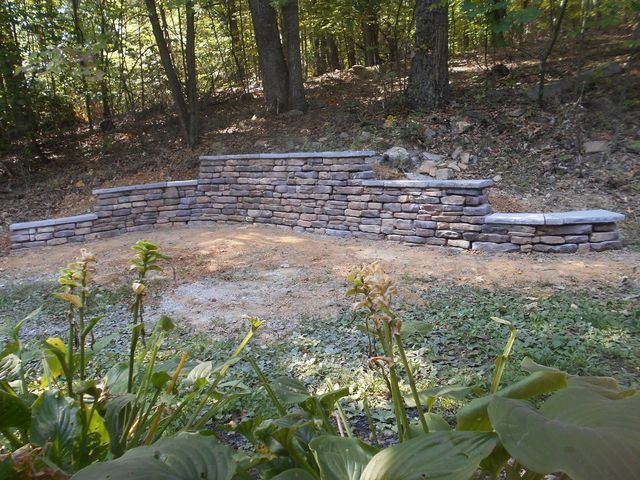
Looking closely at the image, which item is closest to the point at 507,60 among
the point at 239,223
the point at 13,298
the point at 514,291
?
the point at 239,223

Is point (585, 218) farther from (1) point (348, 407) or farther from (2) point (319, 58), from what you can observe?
(2) point (319, 58)

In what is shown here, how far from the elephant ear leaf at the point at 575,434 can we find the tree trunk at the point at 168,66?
7.85m

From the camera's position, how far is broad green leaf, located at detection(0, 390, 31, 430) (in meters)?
1.01

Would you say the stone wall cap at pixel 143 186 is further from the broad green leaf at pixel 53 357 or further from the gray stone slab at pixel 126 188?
the broad green leaf at pixel 53 357

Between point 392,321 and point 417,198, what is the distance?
4029 mm

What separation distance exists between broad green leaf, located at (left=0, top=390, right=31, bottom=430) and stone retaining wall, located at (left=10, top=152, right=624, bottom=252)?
4.04 metres

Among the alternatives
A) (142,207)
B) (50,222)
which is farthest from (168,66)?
(50,222)

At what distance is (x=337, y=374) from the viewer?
8.23 feet

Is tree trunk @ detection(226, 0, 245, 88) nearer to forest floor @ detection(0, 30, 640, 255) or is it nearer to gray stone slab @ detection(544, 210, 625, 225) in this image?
forest floor @ detection(0, 30, 640, 255)

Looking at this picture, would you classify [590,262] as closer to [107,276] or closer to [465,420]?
[465,420]

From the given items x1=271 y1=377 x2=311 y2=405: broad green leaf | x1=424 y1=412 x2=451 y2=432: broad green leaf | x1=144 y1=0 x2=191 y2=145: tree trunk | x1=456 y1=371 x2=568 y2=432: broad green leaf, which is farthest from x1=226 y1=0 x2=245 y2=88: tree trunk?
x1=456 y1=371 x2=568 y2=432: broad green leaf

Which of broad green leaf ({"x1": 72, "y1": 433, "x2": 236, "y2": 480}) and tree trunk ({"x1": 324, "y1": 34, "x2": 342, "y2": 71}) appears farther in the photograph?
tree trunk ({"x1": 324, "y1": 34, "x2": 342, "y2": 71})

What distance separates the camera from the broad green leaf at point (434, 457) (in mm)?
755

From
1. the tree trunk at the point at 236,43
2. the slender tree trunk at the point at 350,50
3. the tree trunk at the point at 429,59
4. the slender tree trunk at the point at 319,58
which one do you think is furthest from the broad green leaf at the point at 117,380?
the slender tree trunk at the point at 319,58
